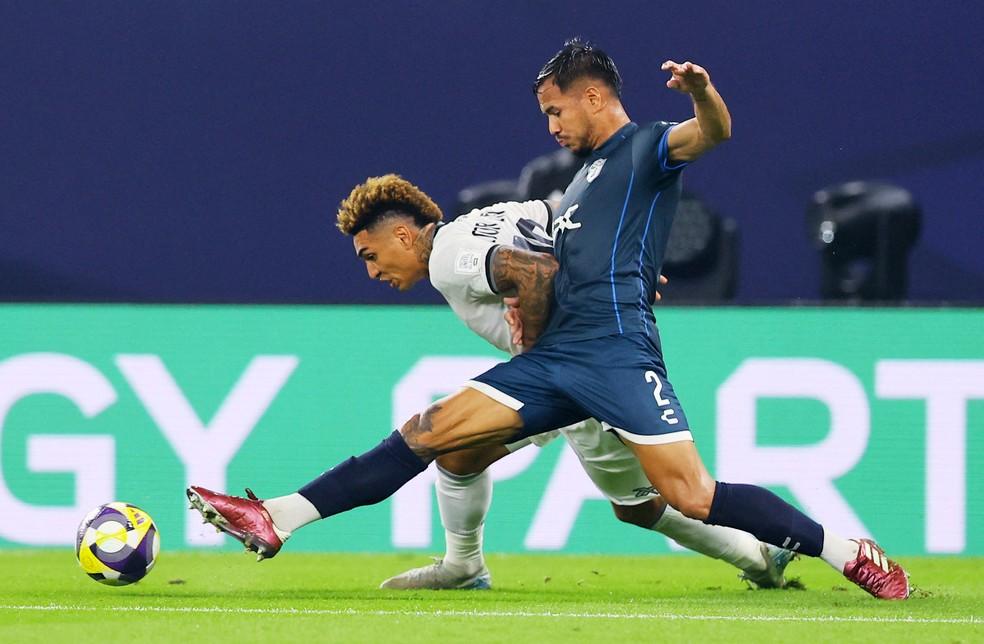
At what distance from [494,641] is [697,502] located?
106 cm

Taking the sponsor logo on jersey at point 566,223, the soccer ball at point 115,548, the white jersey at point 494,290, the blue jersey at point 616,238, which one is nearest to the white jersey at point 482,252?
the white jersey at point 494,290

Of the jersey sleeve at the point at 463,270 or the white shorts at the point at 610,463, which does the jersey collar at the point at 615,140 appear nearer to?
the jersey sleeve at the point at 463,270

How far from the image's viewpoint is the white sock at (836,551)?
5.31 meters

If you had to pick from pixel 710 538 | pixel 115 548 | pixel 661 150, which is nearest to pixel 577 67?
pixel 661 150

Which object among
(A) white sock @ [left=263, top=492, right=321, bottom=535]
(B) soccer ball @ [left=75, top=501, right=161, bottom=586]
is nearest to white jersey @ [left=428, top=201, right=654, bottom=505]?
(A) white sock @ [left=263, top=492, right=321, bottom=535]

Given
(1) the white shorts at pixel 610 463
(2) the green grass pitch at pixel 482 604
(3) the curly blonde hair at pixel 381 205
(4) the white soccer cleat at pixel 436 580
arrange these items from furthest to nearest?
1. (4) the white soccer cleat at pixel 436 580
2. (3) the curly blonde hair at pixel 381 205
3. (1) the white shorts at pixel 610 463
4. (2) the green grass pitch at pixel 482 604

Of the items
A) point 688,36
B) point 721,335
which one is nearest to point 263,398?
point 721,335

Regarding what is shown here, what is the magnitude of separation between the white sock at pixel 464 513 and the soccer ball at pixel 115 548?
104 centimetres

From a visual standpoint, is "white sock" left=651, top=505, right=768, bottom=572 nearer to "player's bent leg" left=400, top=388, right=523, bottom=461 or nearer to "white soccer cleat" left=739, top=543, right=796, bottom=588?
"white soccer cleat" left=739, top=543, right=796, bottom=588

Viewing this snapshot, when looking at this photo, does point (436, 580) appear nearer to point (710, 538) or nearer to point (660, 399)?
point (710, 538)

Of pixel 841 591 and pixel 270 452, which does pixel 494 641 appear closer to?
pixel 841 591

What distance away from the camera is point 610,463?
5594mm

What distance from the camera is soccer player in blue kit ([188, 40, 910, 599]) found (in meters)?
5.16

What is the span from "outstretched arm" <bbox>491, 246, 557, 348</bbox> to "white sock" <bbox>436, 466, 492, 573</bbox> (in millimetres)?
707
